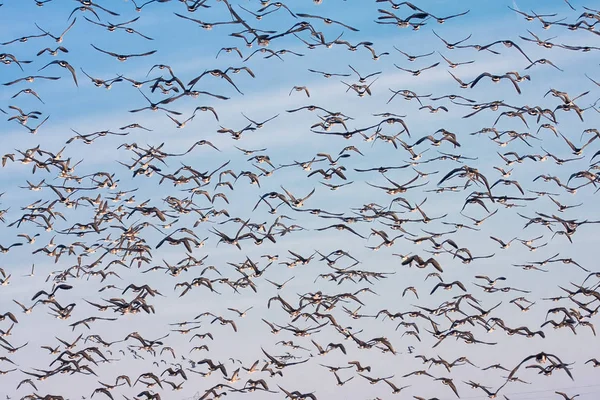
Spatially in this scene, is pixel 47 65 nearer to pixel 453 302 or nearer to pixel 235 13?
pixel 235 13

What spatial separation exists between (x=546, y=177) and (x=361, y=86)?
1187 centimetres

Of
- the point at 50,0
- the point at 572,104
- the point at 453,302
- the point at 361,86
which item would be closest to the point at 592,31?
the point at 572,104

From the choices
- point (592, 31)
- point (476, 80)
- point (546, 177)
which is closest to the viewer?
point (476, 80)

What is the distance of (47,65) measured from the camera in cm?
5131

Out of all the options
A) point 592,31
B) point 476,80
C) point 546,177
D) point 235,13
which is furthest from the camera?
point 546,177

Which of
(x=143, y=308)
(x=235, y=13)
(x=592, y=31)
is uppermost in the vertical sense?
(x=592, y=31)

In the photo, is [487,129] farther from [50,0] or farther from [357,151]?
[50,0]

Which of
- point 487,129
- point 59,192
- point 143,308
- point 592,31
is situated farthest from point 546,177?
point 59,192

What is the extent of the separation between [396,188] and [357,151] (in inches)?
123

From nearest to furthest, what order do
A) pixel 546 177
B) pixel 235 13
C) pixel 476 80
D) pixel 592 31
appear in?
pixel 235 13
pixel 476 80
pixel 592 31
pixel 546 177

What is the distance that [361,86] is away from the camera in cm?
5712

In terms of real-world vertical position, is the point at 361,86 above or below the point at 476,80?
above

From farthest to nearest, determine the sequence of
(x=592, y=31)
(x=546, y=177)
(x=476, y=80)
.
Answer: (x=546, y=177), (x=592, y=31), (x=476, y=80)

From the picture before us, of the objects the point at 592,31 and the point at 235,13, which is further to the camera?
the point at 592,31
